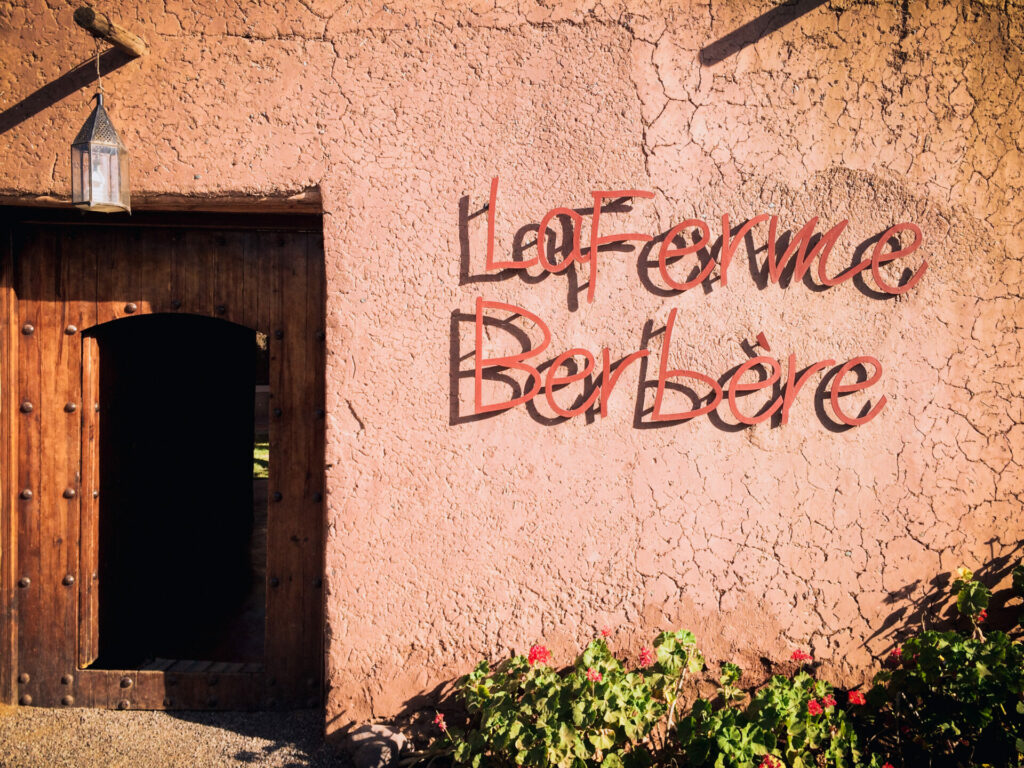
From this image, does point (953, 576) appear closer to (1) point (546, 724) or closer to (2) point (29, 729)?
(1) point (546, 724)

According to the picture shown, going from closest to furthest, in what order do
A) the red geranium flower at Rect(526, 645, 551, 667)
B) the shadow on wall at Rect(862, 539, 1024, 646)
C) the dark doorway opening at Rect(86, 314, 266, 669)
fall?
the red geranium flower at Rect(526, 645, 551, 667), the shadow on wall at Rect(862, 539, 1024, 646), the dark doorway opening at Rect(86, 314, 266, 669)

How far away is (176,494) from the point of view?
390cm

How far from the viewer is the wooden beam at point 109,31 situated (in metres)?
2.31

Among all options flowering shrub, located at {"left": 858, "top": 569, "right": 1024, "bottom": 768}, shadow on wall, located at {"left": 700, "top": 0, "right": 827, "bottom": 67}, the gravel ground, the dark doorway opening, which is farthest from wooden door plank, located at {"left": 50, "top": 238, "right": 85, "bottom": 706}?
flowering shrub, located at {"left": 858, "top": 569, "right": 1024, "bottom": 768}

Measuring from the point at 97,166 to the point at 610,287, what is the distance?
81.3 inches

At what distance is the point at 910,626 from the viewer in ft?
9.07

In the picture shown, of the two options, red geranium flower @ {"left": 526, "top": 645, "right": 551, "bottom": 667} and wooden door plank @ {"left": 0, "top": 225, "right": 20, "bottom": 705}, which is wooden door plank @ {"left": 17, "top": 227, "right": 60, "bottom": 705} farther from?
red geranium flower @ {"left": 526, "top": 645, "right": 551, "bottom": 667}

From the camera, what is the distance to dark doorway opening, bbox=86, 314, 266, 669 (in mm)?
3156

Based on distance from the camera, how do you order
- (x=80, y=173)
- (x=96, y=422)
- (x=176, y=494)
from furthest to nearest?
(x=176, y=494), (x=96, y=422), (x=80, y=173)

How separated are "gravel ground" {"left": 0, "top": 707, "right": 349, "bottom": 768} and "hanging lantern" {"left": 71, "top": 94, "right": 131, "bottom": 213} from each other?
2.25m

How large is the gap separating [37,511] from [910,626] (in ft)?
13.6

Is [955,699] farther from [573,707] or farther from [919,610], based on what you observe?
[573,707]

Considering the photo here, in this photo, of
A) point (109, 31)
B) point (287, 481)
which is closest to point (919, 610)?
point (287, 481)

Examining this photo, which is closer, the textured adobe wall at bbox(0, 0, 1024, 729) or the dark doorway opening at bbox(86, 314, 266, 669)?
the textured adobe wall at bbox(0, 0, 1024, 729)
